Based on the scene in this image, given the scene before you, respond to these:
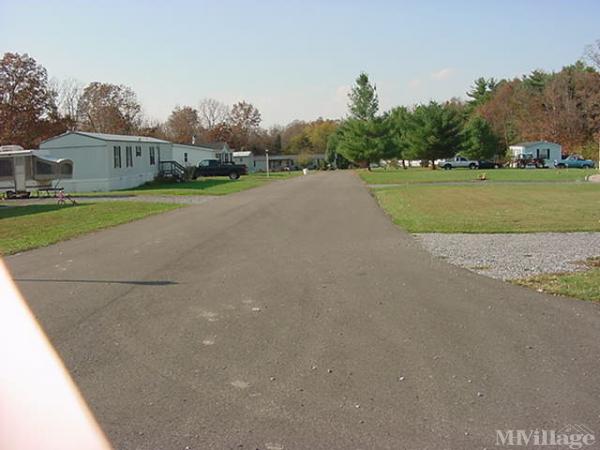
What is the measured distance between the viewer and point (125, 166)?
38.6 meters

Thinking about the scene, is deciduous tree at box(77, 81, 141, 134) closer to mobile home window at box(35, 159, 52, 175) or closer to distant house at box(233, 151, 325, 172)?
distant house at box(233, 151, 325, 172)

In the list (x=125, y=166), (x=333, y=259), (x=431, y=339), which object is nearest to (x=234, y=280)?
(x=333, y=259)

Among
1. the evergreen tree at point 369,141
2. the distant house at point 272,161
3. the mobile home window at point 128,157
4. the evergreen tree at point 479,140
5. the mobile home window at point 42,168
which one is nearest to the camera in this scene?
the mobile home window at point 42,168

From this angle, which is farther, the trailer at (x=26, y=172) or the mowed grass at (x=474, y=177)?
the mowed grass at (x=474, y=177)

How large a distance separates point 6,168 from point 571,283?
29.0 meters

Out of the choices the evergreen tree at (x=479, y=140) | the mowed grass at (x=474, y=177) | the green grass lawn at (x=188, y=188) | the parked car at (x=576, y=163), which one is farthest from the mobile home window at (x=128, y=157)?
the parked car at (x=576, y=163)

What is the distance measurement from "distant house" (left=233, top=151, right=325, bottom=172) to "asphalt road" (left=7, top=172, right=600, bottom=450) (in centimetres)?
7918

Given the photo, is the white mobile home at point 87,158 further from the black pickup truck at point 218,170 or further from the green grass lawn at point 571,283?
the green grass lawn at point 571,283

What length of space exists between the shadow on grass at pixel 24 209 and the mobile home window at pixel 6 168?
5527 mm

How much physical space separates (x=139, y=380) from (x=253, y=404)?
1.08 meters

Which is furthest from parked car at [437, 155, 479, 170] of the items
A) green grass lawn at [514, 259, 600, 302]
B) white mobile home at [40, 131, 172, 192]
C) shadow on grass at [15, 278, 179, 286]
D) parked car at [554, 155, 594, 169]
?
shadow on grass at [15, 278, 179, 286]

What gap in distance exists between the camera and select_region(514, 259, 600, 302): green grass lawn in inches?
294

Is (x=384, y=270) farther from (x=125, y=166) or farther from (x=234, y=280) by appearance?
(x=125, y=166)

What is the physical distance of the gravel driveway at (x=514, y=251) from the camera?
932 cm
